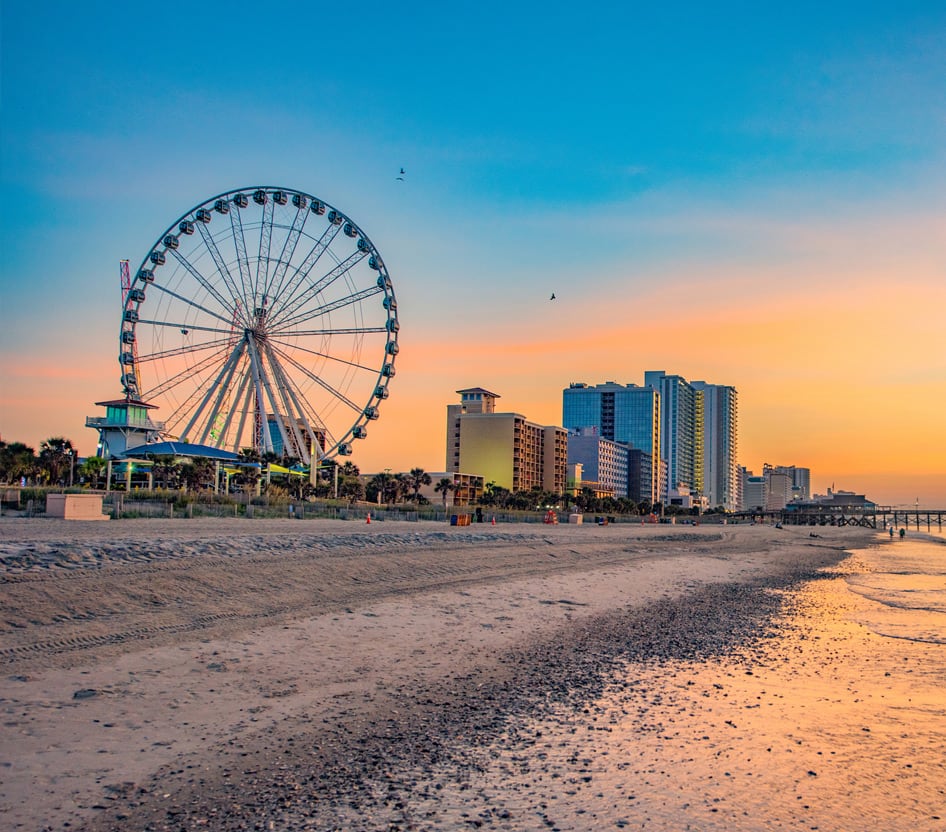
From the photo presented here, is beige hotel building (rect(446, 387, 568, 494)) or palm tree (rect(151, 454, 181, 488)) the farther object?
beige hotel building (rect(446, 387, 568, 494))

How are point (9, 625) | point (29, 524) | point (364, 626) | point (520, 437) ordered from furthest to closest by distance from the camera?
1. point (520, 437)
2. point (29, 524)
3. point (364, 626)
4. point (9, 625)

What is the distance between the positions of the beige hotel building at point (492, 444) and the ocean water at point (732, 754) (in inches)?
5367

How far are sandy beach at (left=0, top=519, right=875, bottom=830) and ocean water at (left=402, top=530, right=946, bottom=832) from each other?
295 mm

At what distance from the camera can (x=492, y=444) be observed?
154 m

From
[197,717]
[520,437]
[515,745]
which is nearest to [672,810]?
[515,745]

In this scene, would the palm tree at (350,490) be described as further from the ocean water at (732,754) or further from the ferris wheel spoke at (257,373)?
the ocean water at (732,754)

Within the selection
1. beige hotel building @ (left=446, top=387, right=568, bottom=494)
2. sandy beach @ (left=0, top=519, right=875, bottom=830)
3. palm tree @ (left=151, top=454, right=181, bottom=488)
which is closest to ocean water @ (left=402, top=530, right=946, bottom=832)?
sandy beach @ (left=0, top=519, right=875, bottom=830)

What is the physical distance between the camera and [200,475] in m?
59.9

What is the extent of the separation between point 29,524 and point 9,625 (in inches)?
582

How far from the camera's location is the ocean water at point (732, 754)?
5837 millimetres

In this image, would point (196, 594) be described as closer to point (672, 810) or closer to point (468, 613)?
point (468, 613)

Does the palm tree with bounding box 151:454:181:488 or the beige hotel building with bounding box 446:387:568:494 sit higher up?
the beige hotel building with bounding box 446:387:568:494

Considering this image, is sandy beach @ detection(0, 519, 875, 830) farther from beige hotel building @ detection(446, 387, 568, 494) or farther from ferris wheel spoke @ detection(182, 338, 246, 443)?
beige hotel building @ detection(446, 387, 568, 494)

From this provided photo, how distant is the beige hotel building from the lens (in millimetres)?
153000
